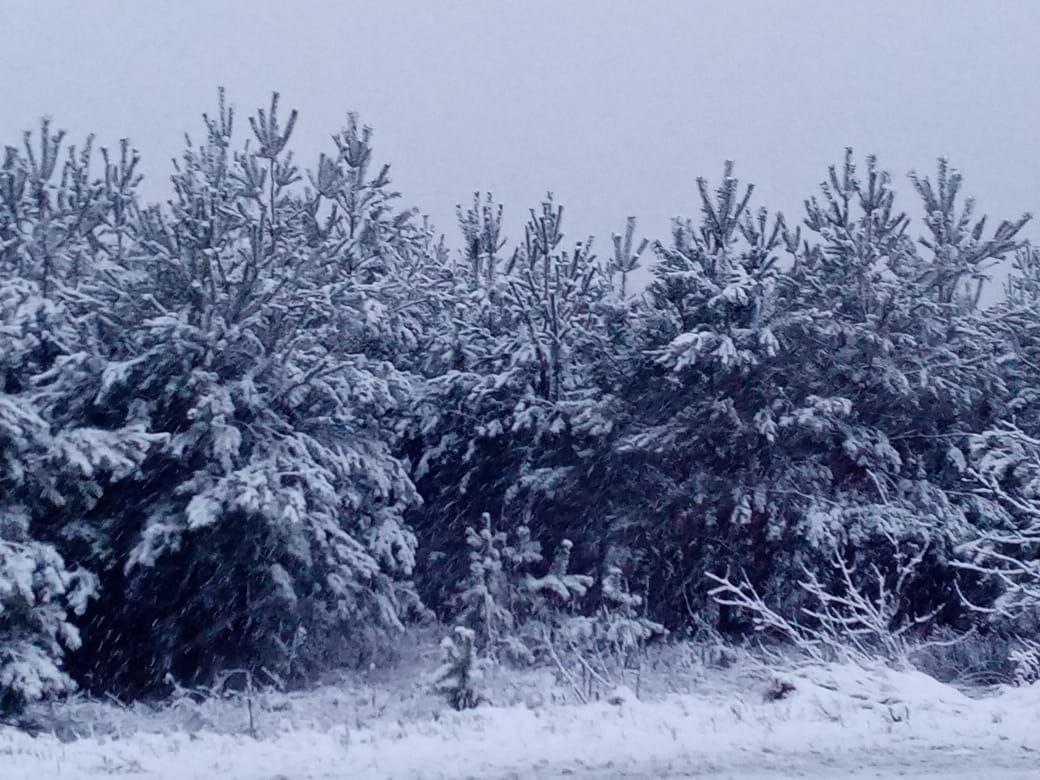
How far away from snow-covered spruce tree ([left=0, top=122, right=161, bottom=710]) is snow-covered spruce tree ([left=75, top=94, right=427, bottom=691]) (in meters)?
0.49

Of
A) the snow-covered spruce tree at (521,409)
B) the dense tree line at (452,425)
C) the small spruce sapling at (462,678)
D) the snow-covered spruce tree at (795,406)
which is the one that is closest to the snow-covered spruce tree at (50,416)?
the dense tree line at (452,425)

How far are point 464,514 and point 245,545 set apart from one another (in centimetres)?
558

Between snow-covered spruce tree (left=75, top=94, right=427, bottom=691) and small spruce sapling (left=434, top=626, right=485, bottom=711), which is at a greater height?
snow-covered spruce tree (left=75, top=94, right=427, bottom=691)

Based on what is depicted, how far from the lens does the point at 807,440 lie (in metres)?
15.3

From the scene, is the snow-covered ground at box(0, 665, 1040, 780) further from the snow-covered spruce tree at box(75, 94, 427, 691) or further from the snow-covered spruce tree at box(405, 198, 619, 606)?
the snow-covered spruce tree at box(405, 198, 619, 606)

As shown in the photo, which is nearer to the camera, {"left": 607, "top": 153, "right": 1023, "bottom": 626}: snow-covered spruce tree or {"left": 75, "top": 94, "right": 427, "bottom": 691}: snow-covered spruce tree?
{"left": 75, "top": 94, "right": 427, "bottom": 691}: snow-covered spruce tree

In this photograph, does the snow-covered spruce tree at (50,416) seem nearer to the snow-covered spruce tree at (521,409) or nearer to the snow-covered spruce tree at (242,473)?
the snow-covered spruce tree at (242,473)

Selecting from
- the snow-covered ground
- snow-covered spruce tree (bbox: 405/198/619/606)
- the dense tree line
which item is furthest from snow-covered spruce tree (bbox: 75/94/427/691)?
the snow-covered ground

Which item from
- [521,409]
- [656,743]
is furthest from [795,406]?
[656,743]

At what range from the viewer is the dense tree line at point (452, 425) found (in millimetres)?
11922

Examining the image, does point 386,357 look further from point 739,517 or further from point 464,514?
point 739,517

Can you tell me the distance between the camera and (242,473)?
11336mm

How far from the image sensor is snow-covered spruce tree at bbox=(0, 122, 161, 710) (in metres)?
9.71

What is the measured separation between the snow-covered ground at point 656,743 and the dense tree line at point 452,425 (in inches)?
96.0
